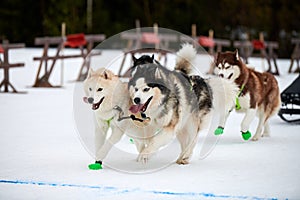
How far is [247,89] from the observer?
289 inches

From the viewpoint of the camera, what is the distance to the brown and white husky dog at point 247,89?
7.29 meters

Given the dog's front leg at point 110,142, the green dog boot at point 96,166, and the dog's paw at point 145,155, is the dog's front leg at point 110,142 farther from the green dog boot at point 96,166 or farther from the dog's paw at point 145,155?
the dog's paw at point 145,155

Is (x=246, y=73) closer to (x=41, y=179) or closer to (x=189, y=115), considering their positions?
(x=189, y=115)

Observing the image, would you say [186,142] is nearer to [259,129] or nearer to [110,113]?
[110,113]

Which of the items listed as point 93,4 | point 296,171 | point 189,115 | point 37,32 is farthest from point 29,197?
point 93,4

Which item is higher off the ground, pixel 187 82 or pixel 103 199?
pixel 187 82

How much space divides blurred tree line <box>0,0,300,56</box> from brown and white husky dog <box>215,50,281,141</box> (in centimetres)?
1881

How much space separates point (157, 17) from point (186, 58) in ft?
76.2

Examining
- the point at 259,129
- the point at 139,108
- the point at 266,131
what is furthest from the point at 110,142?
the point at 266,131

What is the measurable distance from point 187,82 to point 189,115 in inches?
11.8

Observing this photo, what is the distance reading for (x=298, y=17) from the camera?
27109mm

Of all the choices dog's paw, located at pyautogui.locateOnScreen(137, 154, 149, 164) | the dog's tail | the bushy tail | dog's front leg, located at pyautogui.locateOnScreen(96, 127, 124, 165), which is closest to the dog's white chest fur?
the bushy tail

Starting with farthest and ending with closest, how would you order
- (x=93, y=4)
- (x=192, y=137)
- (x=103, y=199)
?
(x=93, y=4) < (x=192, y=137) < (x=103, y=199)

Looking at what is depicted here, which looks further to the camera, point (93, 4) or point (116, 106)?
point (93, 4)
